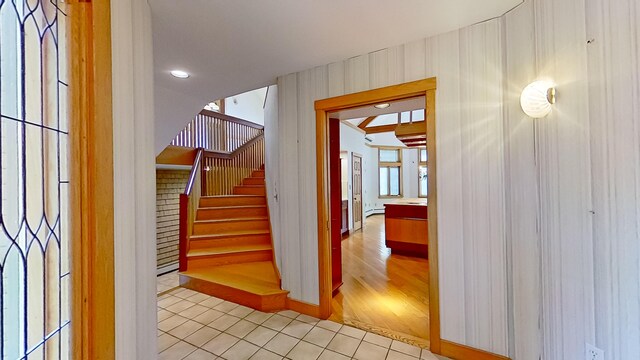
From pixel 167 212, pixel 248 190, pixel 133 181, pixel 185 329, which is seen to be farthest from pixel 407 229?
pixel 167 212

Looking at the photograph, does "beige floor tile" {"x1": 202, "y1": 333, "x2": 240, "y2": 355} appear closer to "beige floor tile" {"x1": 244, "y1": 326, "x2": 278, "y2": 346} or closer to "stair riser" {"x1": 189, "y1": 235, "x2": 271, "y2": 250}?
"beige floor tile" {"x1": 244, "y1": 326, "x2": 278, "y2": 346}

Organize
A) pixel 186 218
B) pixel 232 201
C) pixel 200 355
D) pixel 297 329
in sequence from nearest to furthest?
pixel 200 355
pixel 297 329
pixel 186 218
pixel 232 201

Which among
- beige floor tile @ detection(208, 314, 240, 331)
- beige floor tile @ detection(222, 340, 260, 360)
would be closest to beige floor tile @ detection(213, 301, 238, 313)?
beige floor tile @ detection(208, 314, 240, 331)

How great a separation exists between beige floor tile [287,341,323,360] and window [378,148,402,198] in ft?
28.8

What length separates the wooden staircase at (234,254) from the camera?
110 inches

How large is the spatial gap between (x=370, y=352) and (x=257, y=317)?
1.19 meters

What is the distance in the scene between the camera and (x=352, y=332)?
2244mm

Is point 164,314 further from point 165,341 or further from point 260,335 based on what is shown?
point 260,335

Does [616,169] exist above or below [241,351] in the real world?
above

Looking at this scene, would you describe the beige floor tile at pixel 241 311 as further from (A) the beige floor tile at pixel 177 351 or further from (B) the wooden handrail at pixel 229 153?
(B) the wooden handrail at pixel 229 153

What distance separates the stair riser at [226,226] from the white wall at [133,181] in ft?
8.45

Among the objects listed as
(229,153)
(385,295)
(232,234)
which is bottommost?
(385,295)

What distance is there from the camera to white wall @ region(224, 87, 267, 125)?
25.0ft

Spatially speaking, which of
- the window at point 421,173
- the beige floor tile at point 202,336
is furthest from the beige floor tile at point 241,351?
the window at point 421,173
